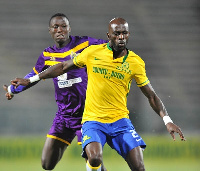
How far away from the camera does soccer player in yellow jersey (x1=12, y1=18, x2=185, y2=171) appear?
16.0ft

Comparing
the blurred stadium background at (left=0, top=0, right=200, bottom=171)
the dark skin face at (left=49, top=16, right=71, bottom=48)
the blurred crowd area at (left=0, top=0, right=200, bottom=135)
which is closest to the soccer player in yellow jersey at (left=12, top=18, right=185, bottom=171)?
the dark skin face at (left=49, top=16, right=71, bottom=48)

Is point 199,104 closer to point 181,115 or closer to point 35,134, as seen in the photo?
point 181,115

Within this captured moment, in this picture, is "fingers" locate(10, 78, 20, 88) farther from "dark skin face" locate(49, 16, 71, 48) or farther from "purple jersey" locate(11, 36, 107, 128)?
"dark skin face" locate(49, 16, 71, 48)

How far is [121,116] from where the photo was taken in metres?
5.02

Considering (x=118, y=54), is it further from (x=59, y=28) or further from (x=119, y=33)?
(x=59, y=28)

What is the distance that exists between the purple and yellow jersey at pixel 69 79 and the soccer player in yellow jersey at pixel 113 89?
69 centimetres

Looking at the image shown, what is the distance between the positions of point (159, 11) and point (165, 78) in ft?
5.44

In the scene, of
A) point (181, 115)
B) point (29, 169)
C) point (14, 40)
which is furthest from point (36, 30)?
point (29, 169)

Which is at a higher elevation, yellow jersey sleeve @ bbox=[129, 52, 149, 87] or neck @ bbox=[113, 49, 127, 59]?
neck @ bbox=[113, 49, 127, 59]

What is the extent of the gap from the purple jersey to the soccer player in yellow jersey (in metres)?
0.70

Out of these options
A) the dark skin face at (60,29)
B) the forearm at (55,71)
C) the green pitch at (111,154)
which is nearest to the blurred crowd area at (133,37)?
the green pitch at (111,154)

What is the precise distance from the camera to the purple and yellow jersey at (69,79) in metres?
5.78

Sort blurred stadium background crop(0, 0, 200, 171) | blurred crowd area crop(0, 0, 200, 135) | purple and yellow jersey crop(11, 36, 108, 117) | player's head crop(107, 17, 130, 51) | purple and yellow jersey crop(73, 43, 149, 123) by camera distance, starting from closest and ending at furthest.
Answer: player's head crop(107, 17, 130, 51) < purple and yellow jersey crop(73, 43, 149, 123) < purple and yellow jersey crop(11, 36, 108, 117) < blurred stadium background crop(0, 0, 200, 171) < blurred crowd area crop(0, 0, 200, 135)

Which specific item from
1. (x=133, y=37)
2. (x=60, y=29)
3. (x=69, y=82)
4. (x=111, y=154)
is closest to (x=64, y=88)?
(x=69, y=82)
